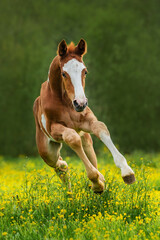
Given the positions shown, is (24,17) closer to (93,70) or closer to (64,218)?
(93,70)

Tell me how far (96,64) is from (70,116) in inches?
604

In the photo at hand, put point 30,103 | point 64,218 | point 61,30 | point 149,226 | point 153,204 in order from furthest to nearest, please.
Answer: point 61,30, point 30,103, point 153,204, point 64,218, point 149,226

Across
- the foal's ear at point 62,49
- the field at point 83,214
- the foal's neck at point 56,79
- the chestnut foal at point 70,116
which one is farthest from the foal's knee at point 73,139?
the foal's ear at point 62,49

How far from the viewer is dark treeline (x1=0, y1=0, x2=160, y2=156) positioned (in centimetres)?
1984

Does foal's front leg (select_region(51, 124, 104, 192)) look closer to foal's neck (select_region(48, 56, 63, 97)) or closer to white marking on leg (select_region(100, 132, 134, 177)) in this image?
white marking on leg (select_region(100, 132, 134, 177))

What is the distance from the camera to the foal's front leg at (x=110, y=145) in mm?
4574

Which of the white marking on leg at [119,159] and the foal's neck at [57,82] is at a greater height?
the foal's neck at [57,82]

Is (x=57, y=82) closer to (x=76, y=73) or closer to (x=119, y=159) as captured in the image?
(x=76, y=73)

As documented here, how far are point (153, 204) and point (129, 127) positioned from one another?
52.3ft

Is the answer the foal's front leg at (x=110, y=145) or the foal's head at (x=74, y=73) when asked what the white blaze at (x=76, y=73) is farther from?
the foal's front leg at (x=110, y=145)

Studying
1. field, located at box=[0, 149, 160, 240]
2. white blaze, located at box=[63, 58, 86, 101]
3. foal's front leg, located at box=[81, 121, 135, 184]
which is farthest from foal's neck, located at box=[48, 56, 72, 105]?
field, located at box=[0, 149, 160, 240]

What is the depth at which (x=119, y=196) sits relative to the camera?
5434mm

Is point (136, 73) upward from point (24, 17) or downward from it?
downward

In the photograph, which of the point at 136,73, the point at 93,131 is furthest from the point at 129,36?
the point at 93,131
